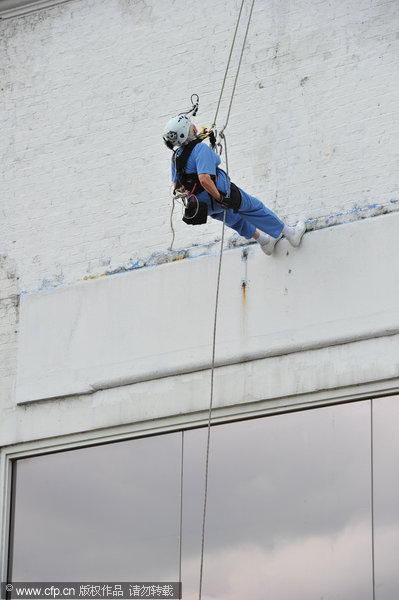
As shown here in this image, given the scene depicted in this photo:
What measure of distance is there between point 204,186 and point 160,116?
2018mm

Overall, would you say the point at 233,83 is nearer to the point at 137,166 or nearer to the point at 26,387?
the point at 137,166

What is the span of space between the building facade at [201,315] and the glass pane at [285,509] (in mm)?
17

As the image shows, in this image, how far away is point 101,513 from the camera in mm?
12031

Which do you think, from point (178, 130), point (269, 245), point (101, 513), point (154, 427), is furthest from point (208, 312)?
point (101, 513)

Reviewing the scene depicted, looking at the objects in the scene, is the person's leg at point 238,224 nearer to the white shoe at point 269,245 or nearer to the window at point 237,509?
the white shoe at point 269,245

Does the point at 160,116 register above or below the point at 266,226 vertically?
above

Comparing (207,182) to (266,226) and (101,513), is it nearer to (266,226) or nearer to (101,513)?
(266,226)

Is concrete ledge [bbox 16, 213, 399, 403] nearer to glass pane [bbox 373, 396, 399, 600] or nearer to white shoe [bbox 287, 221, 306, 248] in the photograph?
white shoe [bbox 287, 221, 306, 248]

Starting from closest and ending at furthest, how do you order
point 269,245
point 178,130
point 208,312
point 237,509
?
point 178,130, point 237,509, point 269,245, point 208,312

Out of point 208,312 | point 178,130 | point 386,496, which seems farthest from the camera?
point 208,312

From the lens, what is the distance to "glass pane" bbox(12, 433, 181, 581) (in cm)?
1171

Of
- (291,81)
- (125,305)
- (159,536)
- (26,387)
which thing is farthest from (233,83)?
(159,536)

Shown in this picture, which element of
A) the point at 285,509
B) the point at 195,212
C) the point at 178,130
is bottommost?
the point at 285,509

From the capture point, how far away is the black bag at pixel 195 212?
11.2 m
